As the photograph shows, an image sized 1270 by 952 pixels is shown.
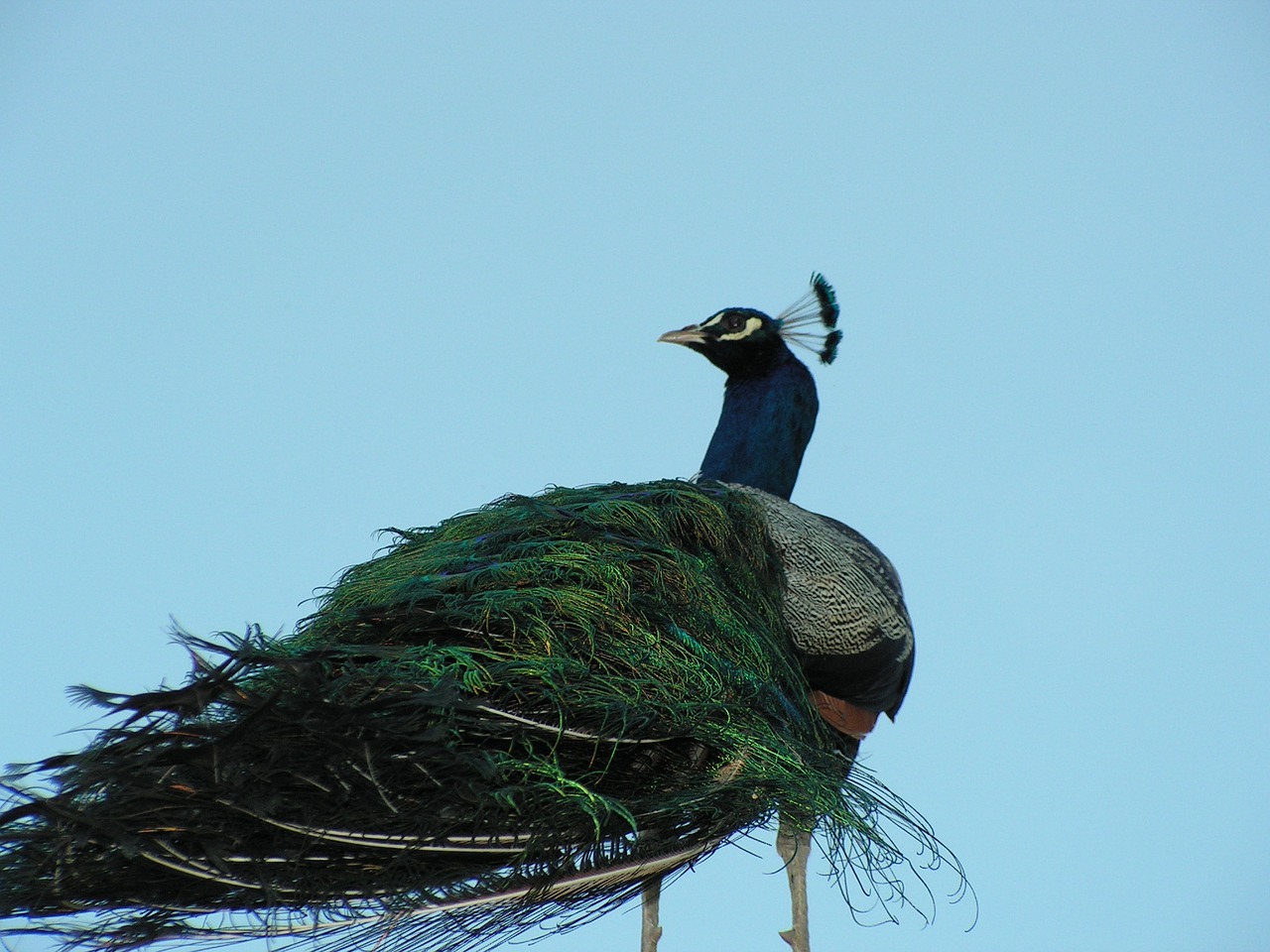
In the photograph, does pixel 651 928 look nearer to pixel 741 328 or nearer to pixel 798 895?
pixel 798 895

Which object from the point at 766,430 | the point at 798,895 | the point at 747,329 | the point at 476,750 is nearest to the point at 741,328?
the point at 747,329

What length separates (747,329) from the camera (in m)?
7.09

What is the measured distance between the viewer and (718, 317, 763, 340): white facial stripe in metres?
7.06

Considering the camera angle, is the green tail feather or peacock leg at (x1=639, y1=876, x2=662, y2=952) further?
peacock leg at (x1=639, y1=876, x2=662, y2=952)

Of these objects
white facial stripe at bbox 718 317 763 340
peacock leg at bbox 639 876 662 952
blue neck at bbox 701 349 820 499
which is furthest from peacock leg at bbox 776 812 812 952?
white facial stripe at bbox 718 317 763 340

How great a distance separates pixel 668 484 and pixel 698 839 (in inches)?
60.9

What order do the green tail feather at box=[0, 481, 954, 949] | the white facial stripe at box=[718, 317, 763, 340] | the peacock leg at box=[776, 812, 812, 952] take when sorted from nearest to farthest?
the green tail feather at box=[0, 481, 954, 949] → the peacock leg at box=[776, 812, 812, 952] → the white facial stripe at box=[718, 317, 763, 340]

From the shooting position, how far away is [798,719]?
178 inches

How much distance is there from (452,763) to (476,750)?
110 mm

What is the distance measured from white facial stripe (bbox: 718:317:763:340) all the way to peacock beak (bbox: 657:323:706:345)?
0.35 ft

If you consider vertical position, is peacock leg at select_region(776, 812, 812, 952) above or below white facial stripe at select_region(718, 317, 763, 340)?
below

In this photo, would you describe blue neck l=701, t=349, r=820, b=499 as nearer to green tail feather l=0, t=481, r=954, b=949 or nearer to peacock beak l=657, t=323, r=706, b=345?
peacock beak l=657, t=323, r=706, b=345

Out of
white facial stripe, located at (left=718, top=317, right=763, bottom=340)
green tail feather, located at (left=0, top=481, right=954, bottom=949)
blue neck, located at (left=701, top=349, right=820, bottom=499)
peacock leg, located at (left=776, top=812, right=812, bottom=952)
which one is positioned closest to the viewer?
green tail feather, located at (left=0, top=481, right=954, bottom=949)

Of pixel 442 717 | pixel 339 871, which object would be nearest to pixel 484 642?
pixel 442 717
